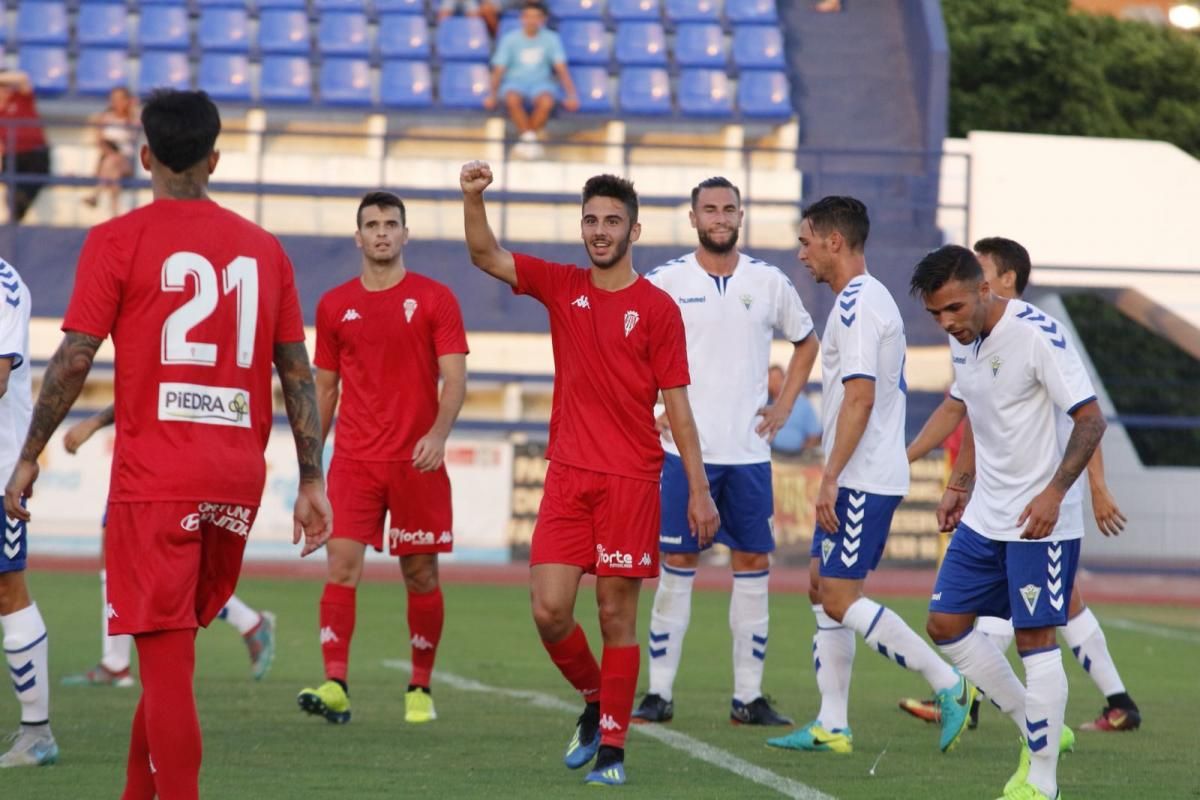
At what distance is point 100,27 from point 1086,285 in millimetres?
12171

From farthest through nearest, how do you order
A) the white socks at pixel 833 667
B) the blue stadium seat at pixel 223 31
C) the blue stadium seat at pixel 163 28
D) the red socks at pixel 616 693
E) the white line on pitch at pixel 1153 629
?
the blue stadium seat at pixel 223 31
the blue stadium seat at pixel 163 28
the white line on pitch at pixel 1153 629
the white socks at pixel 833 667
the red socks at pixel 616 693

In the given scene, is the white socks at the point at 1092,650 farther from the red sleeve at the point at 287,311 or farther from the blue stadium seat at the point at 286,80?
the blue stadium seat at the point at 286,80

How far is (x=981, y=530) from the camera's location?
6.62 metres

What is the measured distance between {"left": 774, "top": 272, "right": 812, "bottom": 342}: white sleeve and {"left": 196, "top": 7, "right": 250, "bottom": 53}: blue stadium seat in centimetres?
1498

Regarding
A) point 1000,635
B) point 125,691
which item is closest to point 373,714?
point 125,691

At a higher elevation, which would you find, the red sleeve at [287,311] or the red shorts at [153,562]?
the red sleeve at [287,311]

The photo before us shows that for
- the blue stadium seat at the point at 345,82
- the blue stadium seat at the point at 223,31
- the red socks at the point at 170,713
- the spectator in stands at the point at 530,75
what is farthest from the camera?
the blue stadium seat at the point at 223,31

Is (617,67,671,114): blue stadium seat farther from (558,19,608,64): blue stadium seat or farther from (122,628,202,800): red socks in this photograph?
(122,628,202,800): red socks

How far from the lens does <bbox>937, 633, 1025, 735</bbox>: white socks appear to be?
22.4ft

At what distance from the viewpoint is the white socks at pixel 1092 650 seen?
869 centimetres

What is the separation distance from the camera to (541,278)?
22.8ft

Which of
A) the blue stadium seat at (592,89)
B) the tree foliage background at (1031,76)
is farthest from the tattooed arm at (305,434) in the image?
the tree foliage background at (1031,76)

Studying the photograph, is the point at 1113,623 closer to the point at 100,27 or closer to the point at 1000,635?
the point at 1000,635

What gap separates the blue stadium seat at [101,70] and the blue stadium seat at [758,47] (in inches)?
294
